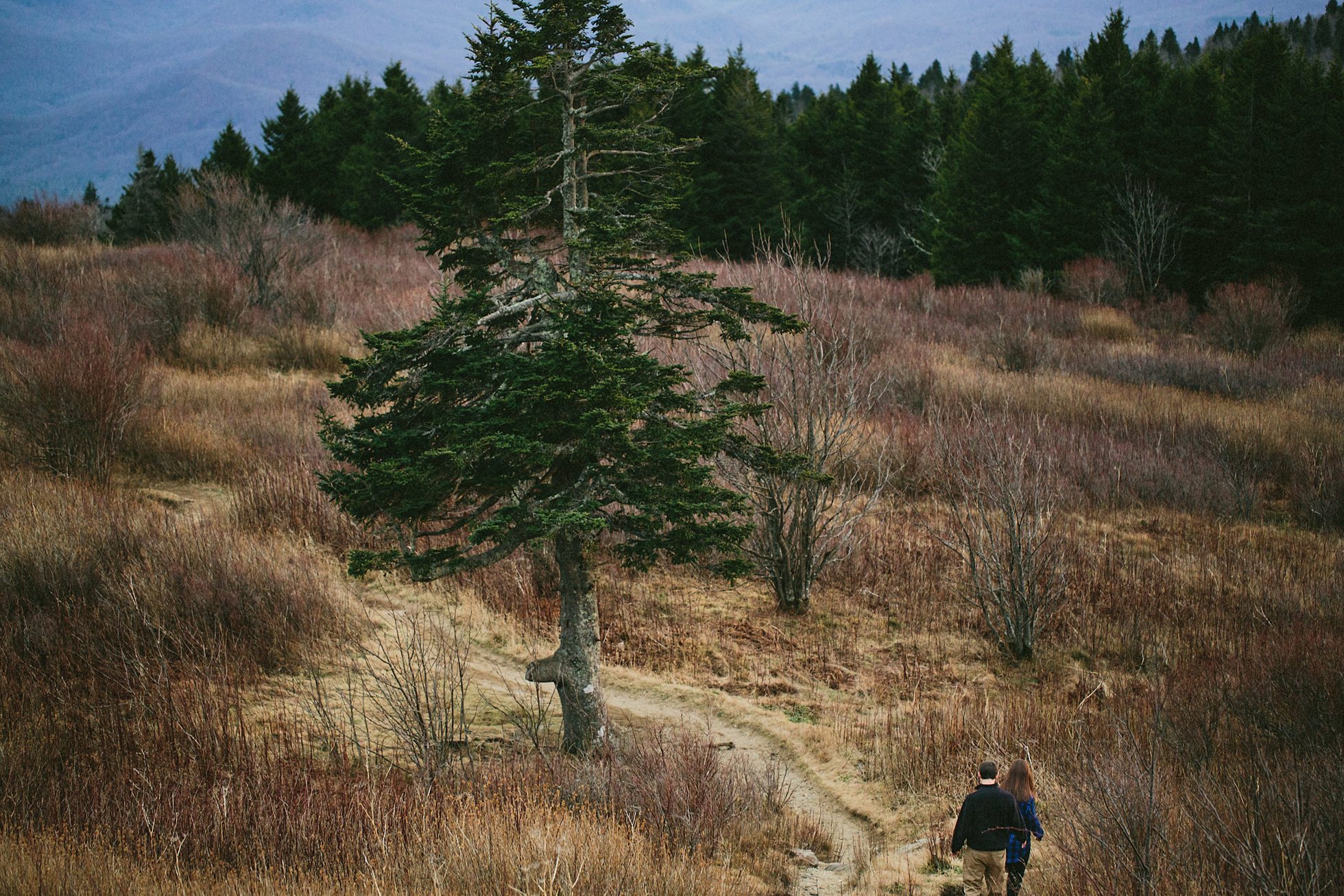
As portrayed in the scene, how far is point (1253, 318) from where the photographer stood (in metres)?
21.0

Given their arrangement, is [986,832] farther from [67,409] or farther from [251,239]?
[251,239]

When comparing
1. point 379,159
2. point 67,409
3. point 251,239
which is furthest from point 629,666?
point 379,159

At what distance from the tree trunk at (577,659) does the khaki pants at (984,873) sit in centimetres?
253

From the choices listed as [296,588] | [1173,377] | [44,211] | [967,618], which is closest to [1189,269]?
[1173,377]

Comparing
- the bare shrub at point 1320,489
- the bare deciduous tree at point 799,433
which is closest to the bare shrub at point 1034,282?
the bare shrub at point 1320,489

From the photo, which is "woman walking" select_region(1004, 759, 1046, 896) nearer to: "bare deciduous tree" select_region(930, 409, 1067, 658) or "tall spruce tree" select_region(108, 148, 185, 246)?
"bare deciduous tree" select_region(930, 409, 1067, 658)

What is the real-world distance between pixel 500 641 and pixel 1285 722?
6993 millimetres

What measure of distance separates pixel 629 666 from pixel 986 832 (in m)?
4.65

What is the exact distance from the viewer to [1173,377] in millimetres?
18281

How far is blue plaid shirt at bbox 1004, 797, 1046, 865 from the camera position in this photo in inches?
187

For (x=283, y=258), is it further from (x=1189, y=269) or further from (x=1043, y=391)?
(x=1189, y=269)

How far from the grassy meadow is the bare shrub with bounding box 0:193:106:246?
12.1m

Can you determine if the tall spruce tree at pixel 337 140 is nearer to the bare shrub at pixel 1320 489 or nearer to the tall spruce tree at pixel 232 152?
the tall spruce tree at pixel 232 152

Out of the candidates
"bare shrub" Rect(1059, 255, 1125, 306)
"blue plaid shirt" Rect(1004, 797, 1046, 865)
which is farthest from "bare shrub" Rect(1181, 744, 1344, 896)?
"bare shrub" Rect(1059, 255, 1125, 306)
